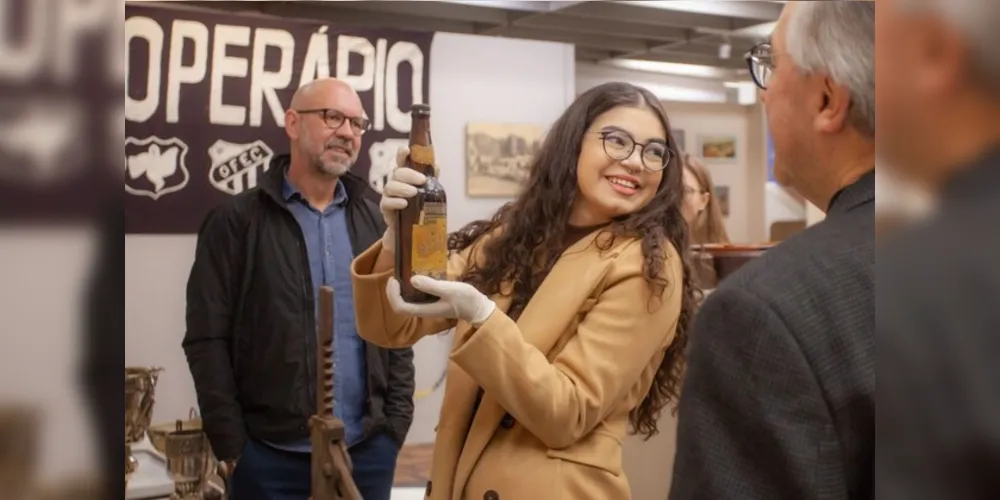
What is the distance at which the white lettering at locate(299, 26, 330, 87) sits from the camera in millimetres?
1538

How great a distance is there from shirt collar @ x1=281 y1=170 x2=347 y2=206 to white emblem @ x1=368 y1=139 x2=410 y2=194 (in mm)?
174

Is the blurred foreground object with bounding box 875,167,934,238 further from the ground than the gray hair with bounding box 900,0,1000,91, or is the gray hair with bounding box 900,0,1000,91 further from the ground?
the gray hair with bounding box 900,0,1000,91

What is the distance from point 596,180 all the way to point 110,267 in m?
0.63

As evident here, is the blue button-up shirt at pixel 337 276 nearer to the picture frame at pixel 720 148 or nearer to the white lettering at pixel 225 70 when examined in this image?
the white lettering at pixel 225 70

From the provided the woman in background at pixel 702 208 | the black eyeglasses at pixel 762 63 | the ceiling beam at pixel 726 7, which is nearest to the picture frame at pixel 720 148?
the ceiling beam at pixel 726 7

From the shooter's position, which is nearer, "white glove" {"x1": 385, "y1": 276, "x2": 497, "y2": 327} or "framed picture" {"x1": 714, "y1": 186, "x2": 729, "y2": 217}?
"white glove" {"x1": 385, "y1": 276, "x2": 497, "y2": 327}

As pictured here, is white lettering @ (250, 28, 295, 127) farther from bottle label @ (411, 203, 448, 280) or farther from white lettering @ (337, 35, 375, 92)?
bottle label @ (411, 203, 448, 280)

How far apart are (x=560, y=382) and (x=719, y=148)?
60.5 inches

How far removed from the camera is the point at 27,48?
45 cm

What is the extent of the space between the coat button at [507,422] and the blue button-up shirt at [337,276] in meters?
0.45

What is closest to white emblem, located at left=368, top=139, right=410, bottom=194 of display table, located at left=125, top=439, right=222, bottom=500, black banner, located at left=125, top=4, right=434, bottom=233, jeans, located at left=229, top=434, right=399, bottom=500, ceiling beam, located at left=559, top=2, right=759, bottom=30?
black banner, located at left=125, top=4, right=434, bottom=233

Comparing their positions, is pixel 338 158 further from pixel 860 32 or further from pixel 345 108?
pixel 860 32

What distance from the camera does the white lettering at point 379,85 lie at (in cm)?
159

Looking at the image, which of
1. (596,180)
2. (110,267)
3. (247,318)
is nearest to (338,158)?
(247,318)
